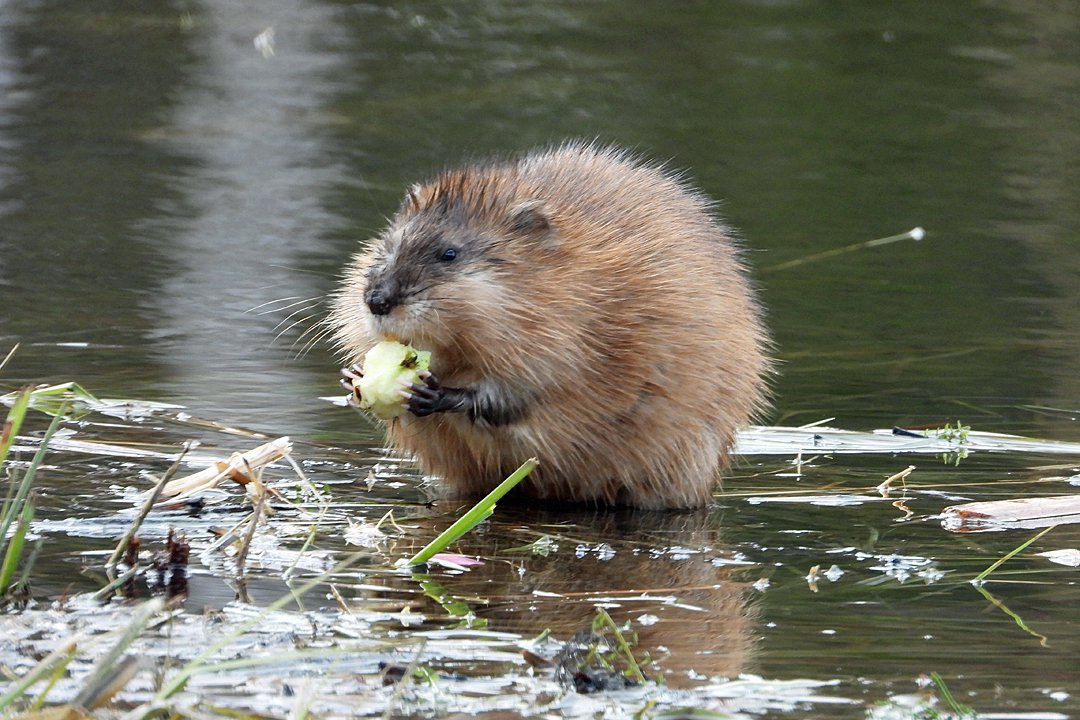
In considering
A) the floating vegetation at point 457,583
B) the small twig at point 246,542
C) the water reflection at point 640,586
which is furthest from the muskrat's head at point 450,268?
the small twig at point 246,542

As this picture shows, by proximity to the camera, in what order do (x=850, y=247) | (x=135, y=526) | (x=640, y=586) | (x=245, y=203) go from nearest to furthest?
(x=135, y=526), (x=640, y=586), (x=850, y=247), (x=245, y=203)

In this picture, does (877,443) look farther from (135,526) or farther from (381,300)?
(135,526)

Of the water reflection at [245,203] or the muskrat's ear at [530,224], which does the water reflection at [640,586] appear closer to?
the muskrat's ear at [530,224]

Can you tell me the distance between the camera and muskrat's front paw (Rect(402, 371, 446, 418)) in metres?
5.43

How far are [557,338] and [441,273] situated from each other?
0.41m

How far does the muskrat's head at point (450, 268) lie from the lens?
5.49 meters

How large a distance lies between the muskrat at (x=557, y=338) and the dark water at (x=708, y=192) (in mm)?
206

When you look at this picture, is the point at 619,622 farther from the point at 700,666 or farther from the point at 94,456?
the point at 94,456

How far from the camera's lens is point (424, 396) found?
545 centimetres

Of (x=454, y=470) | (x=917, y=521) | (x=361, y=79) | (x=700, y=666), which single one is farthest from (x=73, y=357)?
(x=361, y=79)

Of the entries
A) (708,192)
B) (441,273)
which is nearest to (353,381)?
(441,273)

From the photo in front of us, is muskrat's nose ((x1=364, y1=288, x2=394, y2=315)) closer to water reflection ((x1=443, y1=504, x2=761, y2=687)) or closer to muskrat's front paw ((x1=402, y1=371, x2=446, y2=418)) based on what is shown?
muskrat's front paw ((x1=402, y1=371, x2=446, y2=418))

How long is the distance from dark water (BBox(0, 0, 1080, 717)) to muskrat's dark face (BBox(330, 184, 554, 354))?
567 mm

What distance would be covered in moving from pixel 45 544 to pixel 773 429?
116 inches
